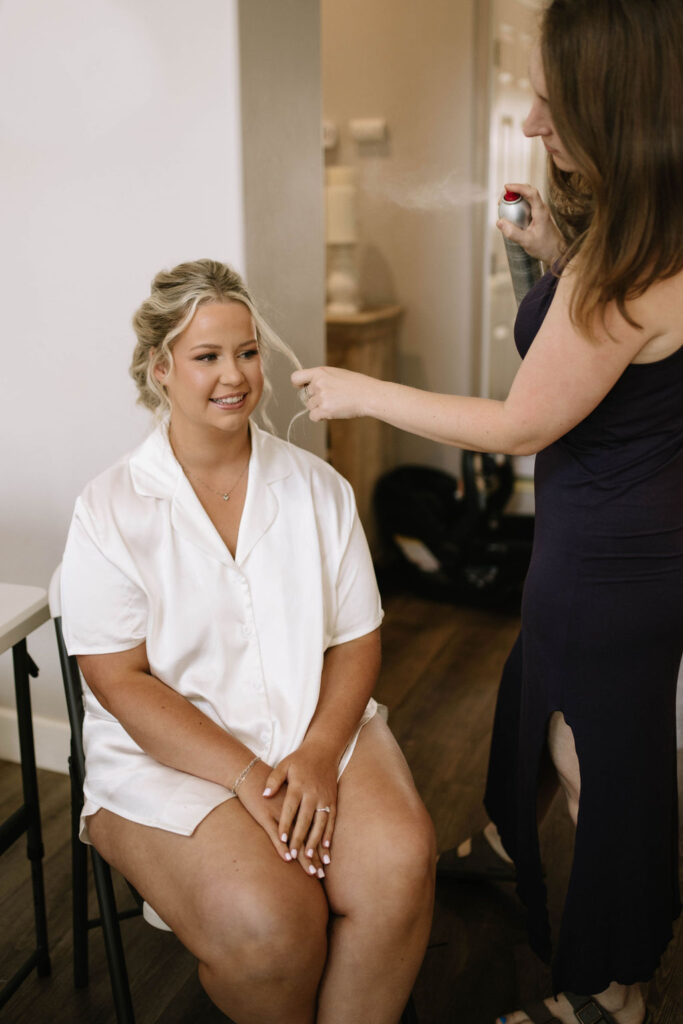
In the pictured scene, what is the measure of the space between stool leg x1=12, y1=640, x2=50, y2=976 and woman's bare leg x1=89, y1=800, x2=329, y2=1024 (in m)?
0.34

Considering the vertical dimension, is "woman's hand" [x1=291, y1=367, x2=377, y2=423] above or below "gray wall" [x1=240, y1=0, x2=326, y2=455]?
below

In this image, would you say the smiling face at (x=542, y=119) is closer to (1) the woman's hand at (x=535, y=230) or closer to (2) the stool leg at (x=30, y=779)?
(1) the woman's hand at (x=535, y=230)

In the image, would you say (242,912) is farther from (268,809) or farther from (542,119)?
(542,119)

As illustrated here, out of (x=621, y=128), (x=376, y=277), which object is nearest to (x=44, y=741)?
(x=621, y=128)

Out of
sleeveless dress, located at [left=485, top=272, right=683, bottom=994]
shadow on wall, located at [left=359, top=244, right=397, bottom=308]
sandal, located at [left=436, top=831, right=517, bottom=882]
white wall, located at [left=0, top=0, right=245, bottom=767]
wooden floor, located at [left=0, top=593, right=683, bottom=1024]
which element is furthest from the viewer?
shadow on wall, located at [left=359, top=244, right=397, bottom=308]

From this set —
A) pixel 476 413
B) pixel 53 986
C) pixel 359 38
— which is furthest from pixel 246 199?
pixel 359 38

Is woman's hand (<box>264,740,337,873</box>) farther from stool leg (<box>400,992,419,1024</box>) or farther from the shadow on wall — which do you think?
the shadow on wall

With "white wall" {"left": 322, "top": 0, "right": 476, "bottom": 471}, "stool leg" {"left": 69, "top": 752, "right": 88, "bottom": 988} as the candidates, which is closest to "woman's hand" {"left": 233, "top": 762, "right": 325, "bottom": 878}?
"stool leg" {"left": 69, "top": 752, "right": 88, "bottom": 988}

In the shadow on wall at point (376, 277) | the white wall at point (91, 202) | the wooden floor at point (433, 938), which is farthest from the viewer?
the shadow on wall at point (376, 277)

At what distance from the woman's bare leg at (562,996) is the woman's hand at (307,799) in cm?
36

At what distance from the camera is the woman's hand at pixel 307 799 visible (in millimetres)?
1313

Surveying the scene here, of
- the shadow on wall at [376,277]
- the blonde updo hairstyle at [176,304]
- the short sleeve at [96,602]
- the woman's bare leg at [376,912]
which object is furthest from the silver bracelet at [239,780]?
the shadow on wall at [376,277]

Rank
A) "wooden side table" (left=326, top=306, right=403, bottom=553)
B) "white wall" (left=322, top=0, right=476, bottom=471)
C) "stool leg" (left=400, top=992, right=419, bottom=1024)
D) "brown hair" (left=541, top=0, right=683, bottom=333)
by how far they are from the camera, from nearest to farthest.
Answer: "brown hair" (left=541, top=0, right=683, bottom=333) → "stool leg" (left=400, top=992, right=419, bottom=1024) → "wooden side table" (left=326, top=306, right=403, bottom=553) → "white wall" (left=322, top=0, right=476, bottom=471)

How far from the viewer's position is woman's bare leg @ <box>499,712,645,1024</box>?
4.83ft
